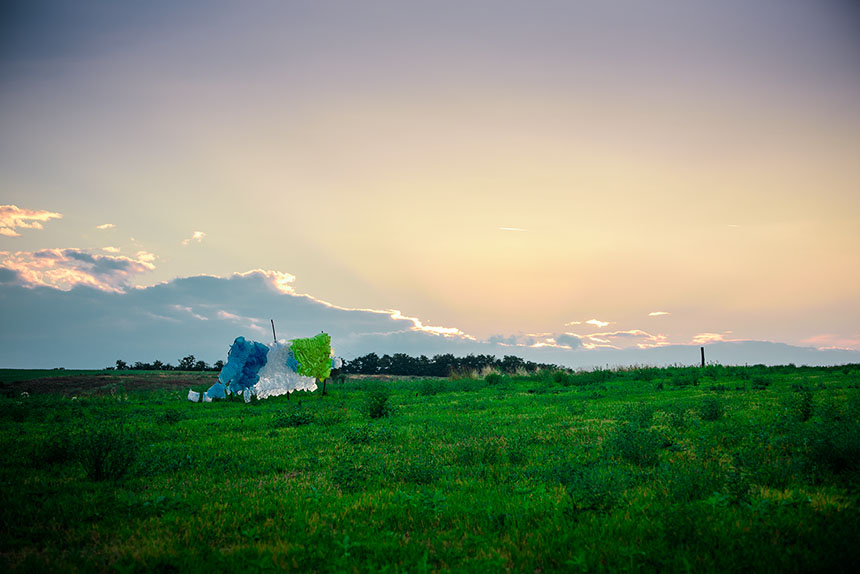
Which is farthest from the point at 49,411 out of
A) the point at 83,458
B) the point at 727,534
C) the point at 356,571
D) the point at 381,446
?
the point at 727,534

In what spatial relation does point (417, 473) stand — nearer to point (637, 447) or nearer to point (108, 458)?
point (637, 447)

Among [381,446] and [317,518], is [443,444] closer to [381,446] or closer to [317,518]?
[381,446]

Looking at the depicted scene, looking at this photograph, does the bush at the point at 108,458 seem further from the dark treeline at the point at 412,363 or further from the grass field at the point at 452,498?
the dark treeline at the point at 412,363

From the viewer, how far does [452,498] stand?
7641 mm

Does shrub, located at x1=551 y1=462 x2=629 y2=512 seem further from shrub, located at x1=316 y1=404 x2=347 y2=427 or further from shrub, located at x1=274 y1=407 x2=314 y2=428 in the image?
shrub, located at x1=274 y1=407 x2=314 y2=428

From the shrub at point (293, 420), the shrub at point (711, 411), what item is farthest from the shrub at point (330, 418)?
the shrub at point (711, 411)

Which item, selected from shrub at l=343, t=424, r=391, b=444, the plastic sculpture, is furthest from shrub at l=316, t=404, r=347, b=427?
the plastic sculpture

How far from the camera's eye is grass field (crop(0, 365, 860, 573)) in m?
5.59

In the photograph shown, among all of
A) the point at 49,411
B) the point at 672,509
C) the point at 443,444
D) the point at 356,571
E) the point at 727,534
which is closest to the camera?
the point at 356,571

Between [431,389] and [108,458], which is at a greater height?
[108,458]

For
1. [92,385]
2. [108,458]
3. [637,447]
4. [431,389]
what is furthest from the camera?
[92,385]

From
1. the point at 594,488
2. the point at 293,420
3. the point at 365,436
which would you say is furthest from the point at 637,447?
the point at 293,420

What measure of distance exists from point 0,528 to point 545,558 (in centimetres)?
734

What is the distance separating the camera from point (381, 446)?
12.2 metres
